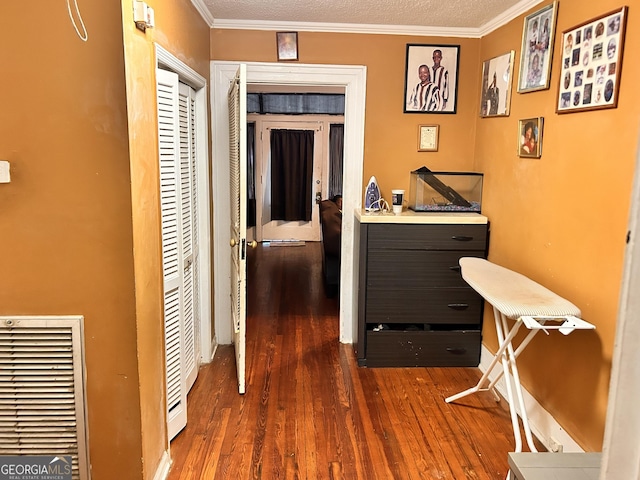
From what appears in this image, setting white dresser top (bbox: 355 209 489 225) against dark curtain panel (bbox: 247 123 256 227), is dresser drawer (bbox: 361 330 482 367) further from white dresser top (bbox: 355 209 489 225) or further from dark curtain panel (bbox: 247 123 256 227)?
dark curtain panel (bbox: 247 123 256 227)

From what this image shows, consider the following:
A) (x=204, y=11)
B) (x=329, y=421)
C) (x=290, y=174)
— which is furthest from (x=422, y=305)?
(x=290, y=174)

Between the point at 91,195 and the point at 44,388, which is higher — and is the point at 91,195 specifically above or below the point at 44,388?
above

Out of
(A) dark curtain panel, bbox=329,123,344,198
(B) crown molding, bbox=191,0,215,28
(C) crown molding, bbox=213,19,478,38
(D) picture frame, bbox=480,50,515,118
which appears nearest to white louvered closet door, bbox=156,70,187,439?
(B) crown molding, bbox=191,0,215,28

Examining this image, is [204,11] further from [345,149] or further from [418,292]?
[418,292]

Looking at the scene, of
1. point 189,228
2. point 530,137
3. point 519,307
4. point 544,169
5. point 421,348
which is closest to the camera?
point 519,307

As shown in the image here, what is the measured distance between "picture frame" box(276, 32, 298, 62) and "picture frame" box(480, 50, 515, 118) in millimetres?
1348

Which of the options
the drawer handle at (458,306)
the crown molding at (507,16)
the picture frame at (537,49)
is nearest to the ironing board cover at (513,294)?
the drawer handle at (458,306)

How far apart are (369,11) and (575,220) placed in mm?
1818

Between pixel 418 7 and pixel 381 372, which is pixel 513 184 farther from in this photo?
pixel 381 372

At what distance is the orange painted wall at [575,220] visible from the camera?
1.97 meters

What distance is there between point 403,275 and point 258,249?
444 cm

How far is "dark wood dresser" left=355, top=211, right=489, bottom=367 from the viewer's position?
10.7ft

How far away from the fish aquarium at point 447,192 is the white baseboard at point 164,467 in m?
2.24

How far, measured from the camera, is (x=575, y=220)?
89.4 inches
